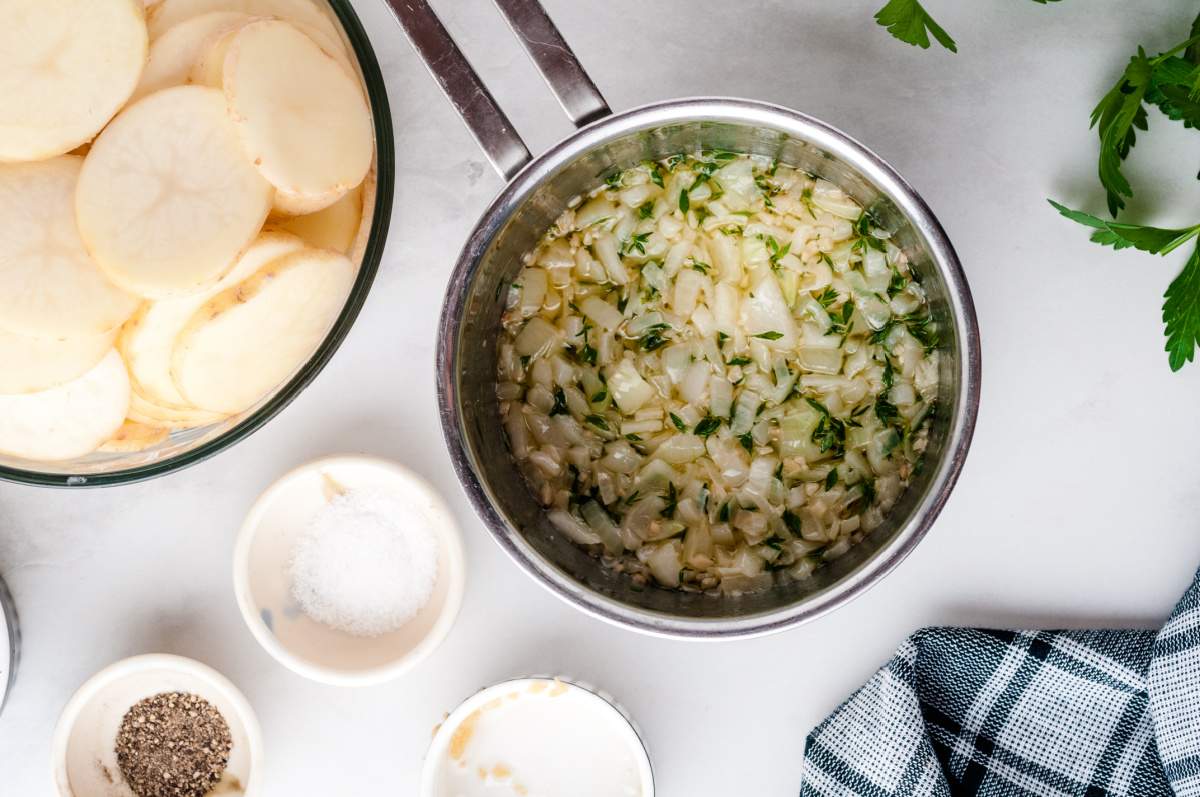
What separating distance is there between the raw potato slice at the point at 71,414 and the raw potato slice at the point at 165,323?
17mm

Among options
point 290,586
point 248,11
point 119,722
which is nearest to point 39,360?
point 248,11

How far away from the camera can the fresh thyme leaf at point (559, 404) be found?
103 cm

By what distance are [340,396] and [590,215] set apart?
14.7 inches

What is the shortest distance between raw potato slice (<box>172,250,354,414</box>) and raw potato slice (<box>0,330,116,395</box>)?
0.22 ft

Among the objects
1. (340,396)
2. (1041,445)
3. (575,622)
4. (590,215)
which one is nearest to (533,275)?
(590,215)

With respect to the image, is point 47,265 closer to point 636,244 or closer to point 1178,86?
point 636,244

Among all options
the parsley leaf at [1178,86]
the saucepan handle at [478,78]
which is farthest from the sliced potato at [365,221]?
the parsley leaf at [1178,86]

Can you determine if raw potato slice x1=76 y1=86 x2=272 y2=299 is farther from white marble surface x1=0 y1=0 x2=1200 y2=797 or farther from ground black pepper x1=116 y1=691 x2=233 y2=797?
ground black pepper x1=116 y1=691 x2=233 y2=797

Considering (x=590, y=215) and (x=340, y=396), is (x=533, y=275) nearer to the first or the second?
(x=590, y=215)

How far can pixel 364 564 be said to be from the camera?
113 centimetres

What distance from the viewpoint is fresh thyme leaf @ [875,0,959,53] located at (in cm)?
94

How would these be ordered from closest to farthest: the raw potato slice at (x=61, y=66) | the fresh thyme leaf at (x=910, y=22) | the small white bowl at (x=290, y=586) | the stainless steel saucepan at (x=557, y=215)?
1. the raw potato slice at (x=61, y=66)
2. the stainless steel saucepan at (x=557, y=215)
3. the fresh thyme leaf at (x=910, y=22)
4. the small white bowl at (x=290, y=586)

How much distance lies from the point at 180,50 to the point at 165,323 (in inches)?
8.4

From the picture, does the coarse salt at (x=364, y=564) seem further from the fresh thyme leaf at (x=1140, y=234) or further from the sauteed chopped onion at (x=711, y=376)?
the fresh thyme leaf at (x=1140, y=234)
